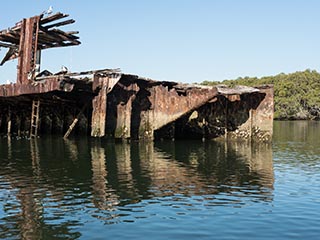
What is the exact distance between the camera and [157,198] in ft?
36.2

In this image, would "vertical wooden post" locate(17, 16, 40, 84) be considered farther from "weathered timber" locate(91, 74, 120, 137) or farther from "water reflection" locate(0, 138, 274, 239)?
"water reflection" locate(0, 138, 274, 239)

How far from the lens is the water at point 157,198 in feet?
27.2

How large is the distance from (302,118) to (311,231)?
89.3 meters

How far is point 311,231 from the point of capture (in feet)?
27.5

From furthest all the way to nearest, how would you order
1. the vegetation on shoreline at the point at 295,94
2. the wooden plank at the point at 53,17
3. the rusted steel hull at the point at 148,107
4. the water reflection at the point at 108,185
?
1. the vegetation on shoreline at the point at 295,94
2. the wooden plank at the point at 53,17
3. the rusted steel hull at the point at 148,107
4. the water reflection at the point at 108,185

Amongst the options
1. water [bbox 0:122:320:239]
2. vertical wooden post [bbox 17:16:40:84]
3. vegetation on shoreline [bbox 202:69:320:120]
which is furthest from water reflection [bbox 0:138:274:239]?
vegetation on shoreline [bbox 202:69:320:120]

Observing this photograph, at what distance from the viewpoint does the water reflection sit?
9055mm

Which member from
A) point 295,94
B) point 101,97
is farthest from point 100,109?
point 295,94

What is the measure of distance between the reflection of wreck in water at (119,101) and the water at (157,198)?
267 inches

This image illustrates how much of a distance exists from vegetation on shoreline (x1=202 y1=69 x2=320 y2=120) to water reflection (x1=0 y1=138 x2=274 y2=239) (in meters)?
75.6

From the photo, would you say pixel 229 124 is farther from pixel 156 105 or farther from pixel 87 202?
pixel 87 202

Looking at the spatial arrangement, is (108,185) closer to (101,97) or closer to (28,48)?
(101,97)

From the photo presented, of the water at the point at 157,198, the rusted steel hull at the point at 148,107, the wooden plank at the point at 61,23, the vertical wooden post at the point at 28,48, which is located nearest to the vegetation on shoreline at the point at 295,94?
the rusted steel hull at the point at 148,107

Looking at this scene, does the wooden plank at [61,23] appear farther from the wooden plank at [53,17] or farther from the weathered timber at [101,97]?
the weathered timber at [101,97]
